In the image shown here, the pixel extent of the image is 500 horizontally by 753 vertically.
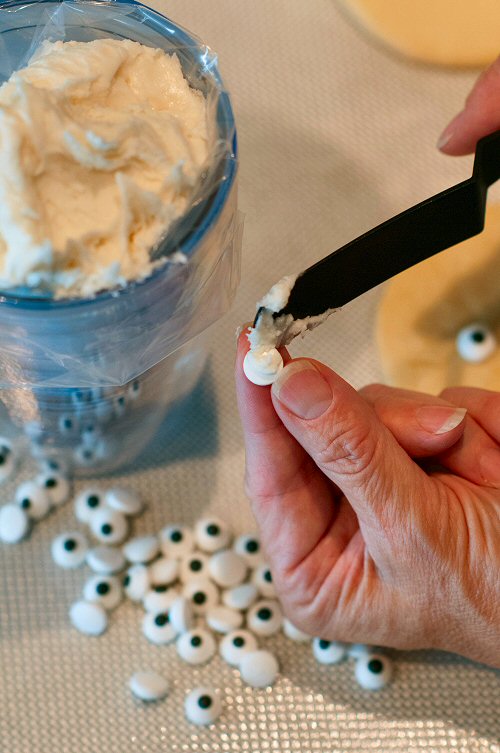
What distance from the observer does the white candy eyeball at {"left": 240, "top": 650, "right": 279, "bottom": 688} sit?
1.92 feet

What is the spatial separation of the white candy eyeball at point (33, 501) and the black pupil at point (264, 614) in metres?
0.19

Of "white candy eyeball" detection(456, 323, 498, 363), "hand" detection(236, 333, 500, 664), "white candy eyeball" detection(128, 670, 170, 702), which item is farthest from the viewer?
"white candy eyeball" detection(456, 323, 498, 363)

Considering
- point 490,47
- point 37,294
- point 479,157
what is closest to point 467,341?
point 479,157

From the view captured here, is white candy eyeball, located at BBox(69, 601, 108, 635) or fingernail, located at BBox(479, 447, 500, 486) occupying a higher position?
fingernail, located at BBox(479, 447, 500, 486)

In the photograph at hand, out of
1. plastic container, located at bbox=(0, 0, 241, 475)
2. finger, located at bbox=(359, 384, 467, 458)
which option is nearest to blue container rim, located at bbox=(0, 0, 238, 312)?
plastic container, located at bbox=(0, 0, 241, 475)

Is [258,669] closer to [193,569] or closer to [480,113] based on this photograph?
[193,569]

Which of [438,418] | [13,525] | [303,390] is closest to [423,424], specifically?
[438,418]

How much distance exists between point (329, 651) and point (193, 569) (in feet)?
0.41

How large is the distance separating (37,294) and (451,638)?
38cm

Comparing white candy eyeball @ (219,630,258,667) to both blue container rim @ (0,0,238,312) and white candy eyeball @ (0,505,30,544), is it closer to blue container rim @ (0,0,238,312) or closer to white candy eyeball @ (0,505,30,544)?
white candy eyeball @ (0,505,30,544)

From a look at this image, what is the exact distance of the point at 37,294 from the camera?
14.9 inches

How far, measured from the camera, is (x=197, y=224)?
0.41 m

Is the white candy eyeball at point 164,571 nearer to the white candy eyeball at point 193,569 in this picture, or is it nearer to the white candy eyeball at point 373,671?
the white candy eyeball at point 193,569

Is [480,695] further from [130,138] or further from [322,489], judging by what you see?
[130,138]
